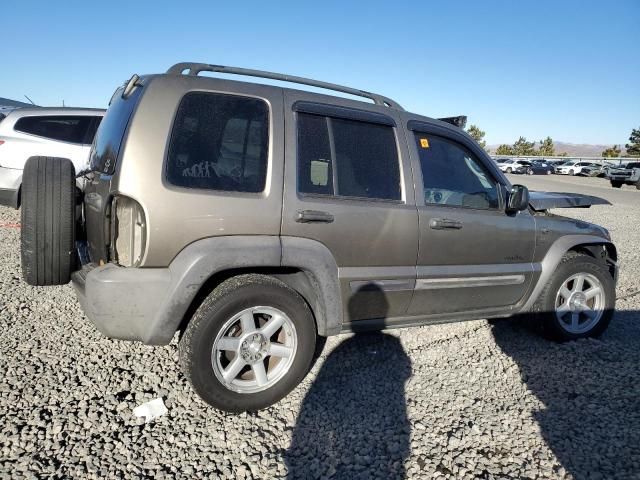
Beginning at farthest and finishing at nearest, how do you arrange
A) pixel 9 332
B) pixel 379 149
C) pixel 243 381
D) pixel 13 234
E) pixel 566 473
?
pixel 13 234, pixel 9 332, pixel 379 149, pixel 243 381, pixel 566 473

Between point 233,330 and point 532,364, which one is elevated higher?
point 233,330

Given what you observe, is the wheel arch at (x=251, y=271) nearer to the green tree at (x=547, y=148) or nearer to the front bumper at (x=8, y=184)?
the front bumper at (x=8, y=184)

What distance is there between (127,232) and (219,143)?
715mm

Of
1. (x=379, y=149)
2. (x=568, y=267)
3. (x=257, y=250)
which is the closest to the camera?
(x=257, y=250)

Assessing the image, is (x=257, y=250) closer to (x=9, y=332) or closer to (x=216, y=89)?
(x=216, y=89)

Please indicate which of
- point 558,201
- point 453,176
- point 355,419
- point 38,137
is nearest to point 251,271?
point 355,419

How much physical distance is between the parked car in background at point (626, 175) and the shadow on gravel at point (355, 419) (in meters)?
29.2

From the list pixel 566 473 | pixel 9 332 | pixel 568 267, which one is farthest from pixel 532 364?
pixel 9 332

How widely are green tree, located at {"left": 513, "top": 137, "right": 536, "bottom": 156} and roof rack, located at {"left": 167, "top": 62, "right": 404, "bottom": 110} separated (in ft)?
258

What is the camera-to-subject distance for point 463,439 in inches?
95.8

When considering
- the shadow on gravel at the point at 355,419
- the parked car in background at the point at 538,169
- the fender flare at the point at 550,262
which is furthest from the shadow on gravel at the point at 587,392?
the parked car in background at the point at 538,169

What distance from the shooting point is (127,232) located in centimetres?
232

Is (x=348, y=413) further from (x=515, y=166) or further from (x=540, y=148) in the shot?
(x=540, y=148)

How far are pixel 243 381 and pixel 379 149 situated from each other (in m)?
1.78
